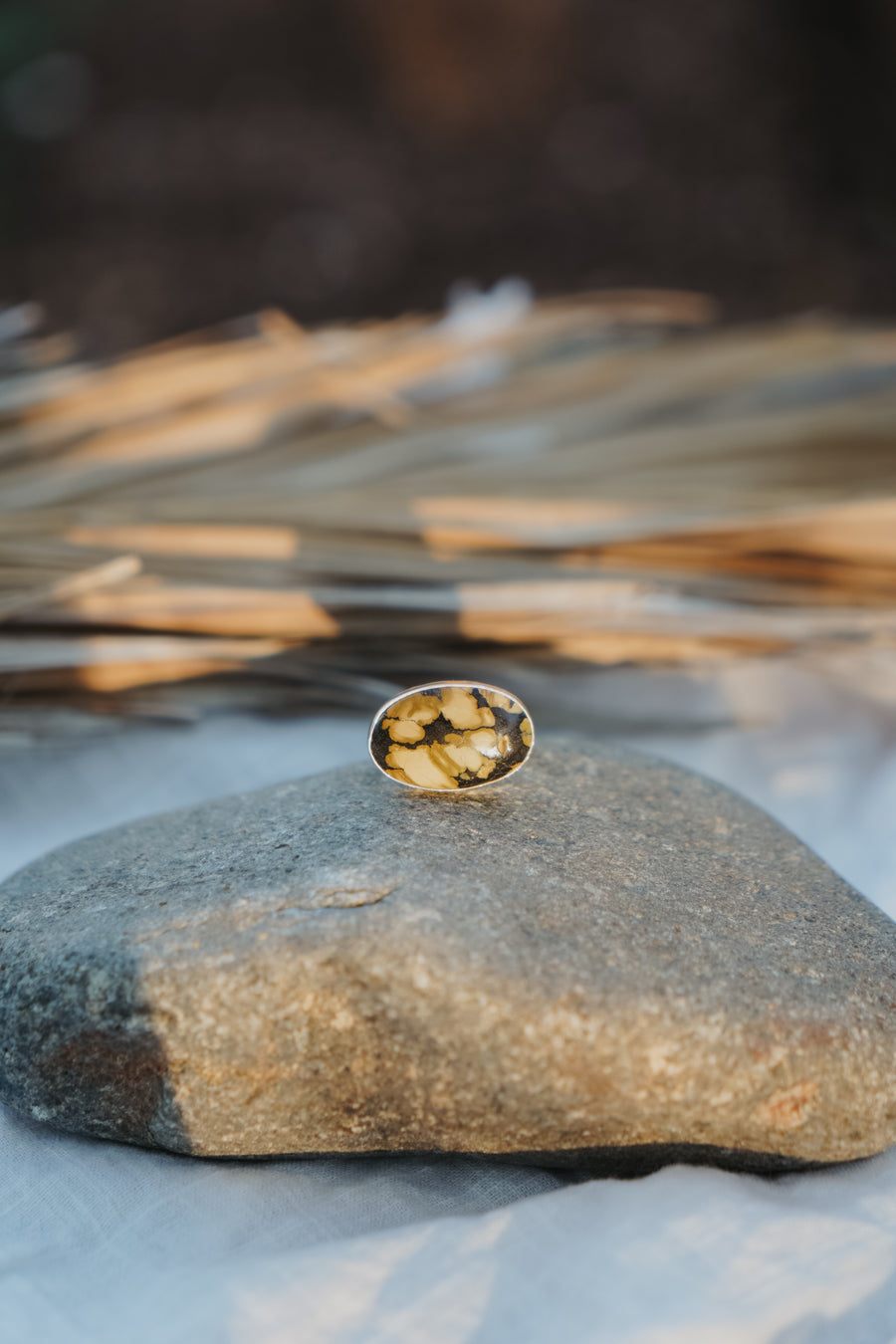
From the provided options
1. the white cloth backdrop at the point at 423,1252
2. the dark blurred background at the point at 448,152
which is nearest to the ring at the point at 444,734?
the white cloth backdrop at the point at 423,1252

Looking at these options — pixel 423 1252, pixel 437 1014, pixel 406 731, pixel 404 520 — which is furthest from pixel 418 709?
pixel 404 520

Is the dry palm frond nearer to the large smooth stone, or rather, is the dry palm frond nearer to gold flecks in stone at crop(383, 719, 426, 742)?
gold flecks in stone at crop(383, 719, 426, 742)

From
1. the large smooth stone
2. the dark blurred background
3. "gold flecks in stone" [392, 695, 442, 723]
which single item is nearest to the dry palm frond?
"gold flecks in stone" [392, 695, 442, 723]

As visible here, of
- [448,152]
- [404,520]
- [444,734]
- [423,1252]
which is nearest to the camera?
[423,1252]

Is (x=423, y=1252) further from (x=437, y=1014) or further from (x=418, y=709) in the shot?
(x=418, y=709)

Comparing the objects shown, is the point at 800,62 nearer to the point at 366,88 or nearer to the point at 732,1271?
the point at 366,88

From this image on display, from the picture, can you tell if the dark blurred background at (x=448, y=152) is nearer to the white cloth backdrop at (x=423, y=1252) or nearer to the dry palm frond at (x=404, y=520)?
the dry palm frond at (x=404, y=520)
